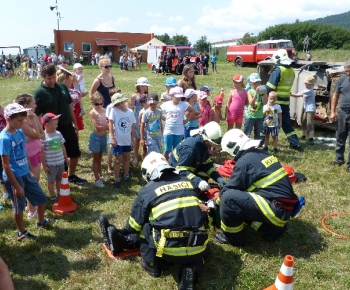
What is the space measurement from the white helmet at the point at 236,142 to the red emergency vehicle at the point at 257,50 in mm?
24993

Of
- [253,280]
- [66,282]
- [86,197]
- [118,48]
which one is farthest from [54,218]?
[118,48]

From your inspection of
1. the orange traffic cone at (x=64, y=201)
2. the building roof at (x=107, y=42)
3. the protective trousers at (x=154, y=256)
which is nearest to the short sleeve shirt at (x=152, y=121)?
the orange traffic cone at (x=64, y=201)

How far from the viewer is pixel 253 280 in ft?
11.7

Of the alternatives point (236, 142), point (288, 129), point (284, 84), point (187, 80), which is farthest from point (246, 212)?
point (284, 84)

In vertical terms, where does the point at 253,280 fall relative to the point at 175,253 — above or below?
below

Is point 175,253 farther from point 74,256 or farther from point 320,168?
point 320,168

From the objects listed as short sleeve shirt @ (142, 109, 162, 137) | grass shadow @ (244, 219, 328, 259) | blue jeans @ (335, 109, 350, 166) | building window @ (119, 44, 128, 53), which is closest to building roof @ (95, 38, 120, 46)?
building window @ (119, 44, 128, 53)

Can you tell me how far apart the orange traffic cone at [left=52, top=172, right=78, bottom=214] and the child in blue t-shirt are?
674mm

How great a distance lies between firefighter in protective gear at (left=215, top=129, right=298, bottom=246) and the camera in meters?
3.86

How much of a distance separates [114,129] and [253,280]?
3.13 meters

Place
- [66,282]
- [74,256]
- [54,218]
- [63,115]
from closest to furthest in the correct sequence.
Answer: [66,282] < [74,256] < [54,218] < [63,115]

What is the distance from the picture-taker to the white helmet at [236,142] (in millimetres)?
4066

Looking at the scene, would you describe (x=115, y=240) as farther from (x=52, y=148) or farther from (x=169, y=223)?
(x=52, y=148)

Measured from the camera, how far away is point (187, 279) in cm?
333
